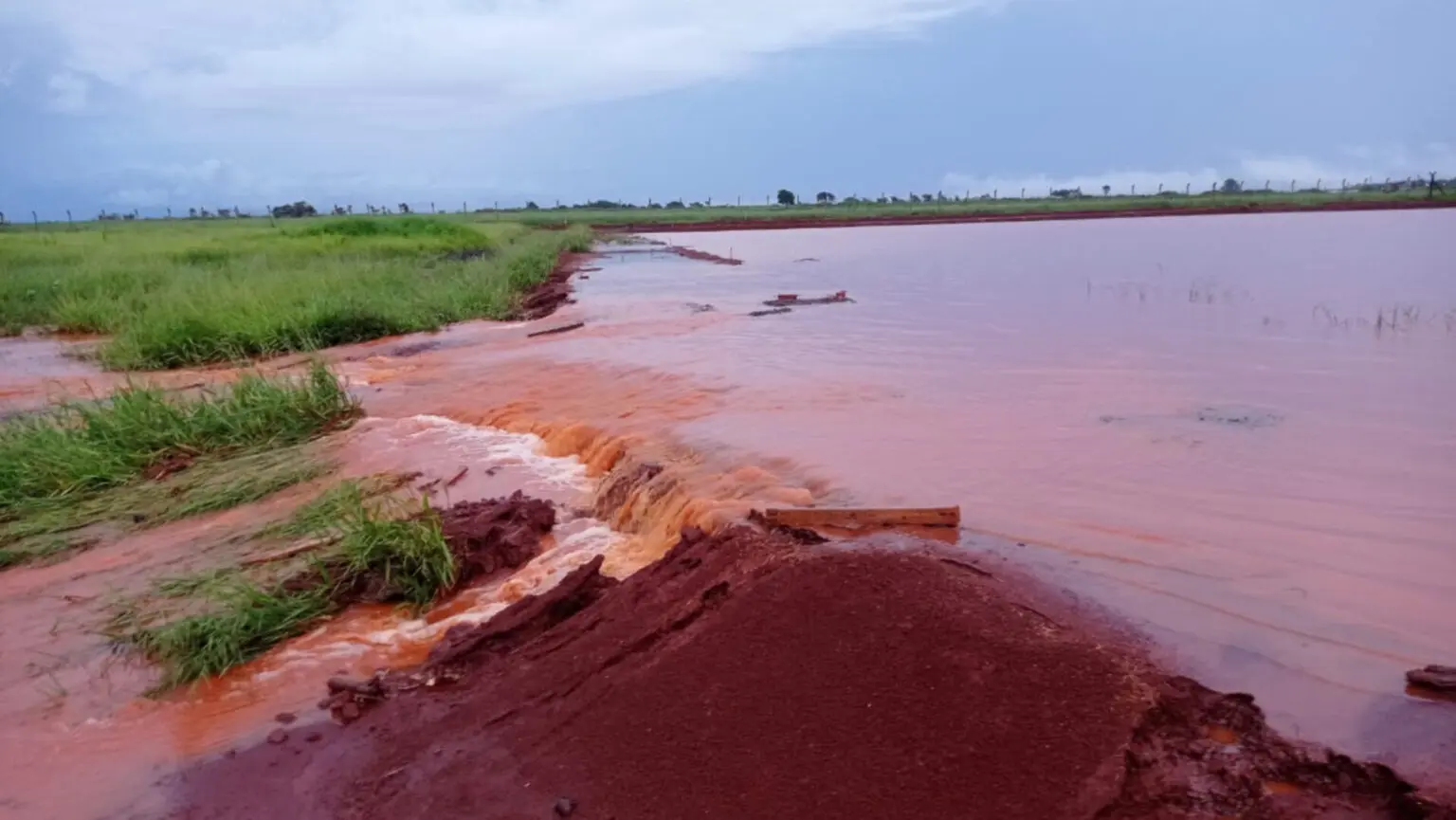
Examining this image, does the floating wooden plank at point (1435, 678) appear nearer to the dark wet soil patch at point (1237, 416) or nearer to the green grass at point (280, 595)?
the green grass at point (280, 595)

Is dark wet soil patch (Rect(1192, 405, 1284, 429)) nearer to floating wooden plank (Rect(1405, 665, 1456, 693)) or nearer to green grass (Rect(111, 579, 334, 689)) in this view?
floating wooden plank (Rect(1405, 665, 1456, 693))

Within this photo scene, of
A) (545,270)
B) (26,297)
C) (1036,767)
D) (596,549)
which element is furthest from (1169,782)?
(545,270)

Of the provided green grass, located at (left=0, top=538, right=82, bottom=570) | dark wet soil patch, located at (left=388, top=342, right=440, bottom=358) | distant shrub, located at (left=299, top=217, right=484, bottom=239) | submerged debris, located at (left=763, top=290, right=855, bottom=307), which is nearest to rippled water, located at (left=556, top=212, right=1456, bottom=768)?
submerged debris, located at (left=763, top=290, right=855, bottom=307)

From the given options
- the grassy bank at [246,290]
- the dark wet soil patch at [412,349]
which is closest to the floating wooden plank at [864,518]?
the dark wet soil patch at [412,349]

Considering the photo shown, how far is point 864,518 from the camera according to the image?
6.04 meters

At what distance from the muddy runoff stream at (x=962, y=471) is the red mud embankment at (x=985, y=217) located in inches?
1721

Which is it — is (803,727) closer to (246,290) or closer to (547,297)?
(246,290)

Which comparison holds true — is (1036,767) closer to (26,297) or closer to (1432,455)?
(1432,455)

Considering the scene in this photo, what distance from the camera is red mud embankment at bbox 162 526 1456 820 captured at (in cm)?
346

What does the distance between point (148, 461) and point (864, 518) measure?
20.0 feet

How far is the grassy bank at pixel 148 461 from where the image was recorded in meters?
7.63

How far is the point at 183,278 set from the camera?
21.0 metres

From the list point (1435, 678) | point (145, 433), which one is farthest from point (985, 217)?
point (1435, 678)

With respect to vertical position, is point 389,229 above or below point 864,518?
above
